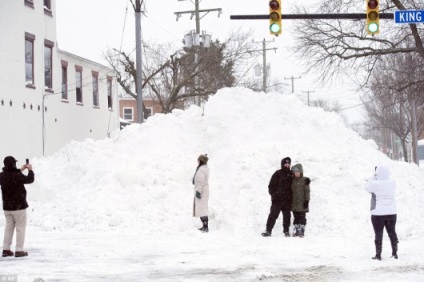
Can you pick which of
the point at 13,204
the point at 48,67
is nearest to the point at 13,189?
the point at 13,204

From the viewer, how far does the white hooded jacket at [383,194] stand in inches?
404

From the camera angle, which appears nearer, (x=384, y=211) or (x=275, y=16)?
(x=384, y=211)

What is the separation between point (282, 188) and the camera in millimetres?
13297

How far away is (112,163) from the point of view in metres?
17.9

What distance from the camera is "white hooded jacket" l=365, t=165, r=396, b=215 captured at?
1027 cm

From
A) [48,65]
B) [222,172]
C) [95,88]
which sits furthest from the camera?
[95,88]

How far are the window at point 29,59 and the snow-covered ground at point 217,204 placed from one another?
17.1 ft

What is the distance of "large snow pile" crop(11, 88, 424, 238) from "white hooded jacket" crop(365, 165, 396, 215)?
9.86ft

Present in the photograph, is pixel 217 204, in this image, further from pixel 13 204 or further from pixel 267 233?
pixel 13 204

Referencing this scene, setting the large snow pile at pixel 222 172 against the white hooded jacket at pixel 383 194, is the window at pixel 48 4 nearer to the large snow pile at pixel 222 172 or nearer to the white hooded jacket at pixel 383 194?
the large snow pile at pixel 222 172

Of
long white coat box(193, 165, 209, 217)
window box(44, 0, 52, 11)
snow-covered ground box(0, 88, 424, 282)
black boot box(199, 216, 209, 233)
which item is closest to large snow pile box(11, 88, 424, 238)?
snow-covered ground box(0, 88, 424, 282)

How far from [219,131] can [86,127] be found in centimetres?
1275

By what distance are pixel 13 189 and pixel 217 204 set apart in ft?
19.2

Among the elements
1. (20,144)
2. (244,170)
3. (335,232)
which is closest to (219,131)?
(244,170)
